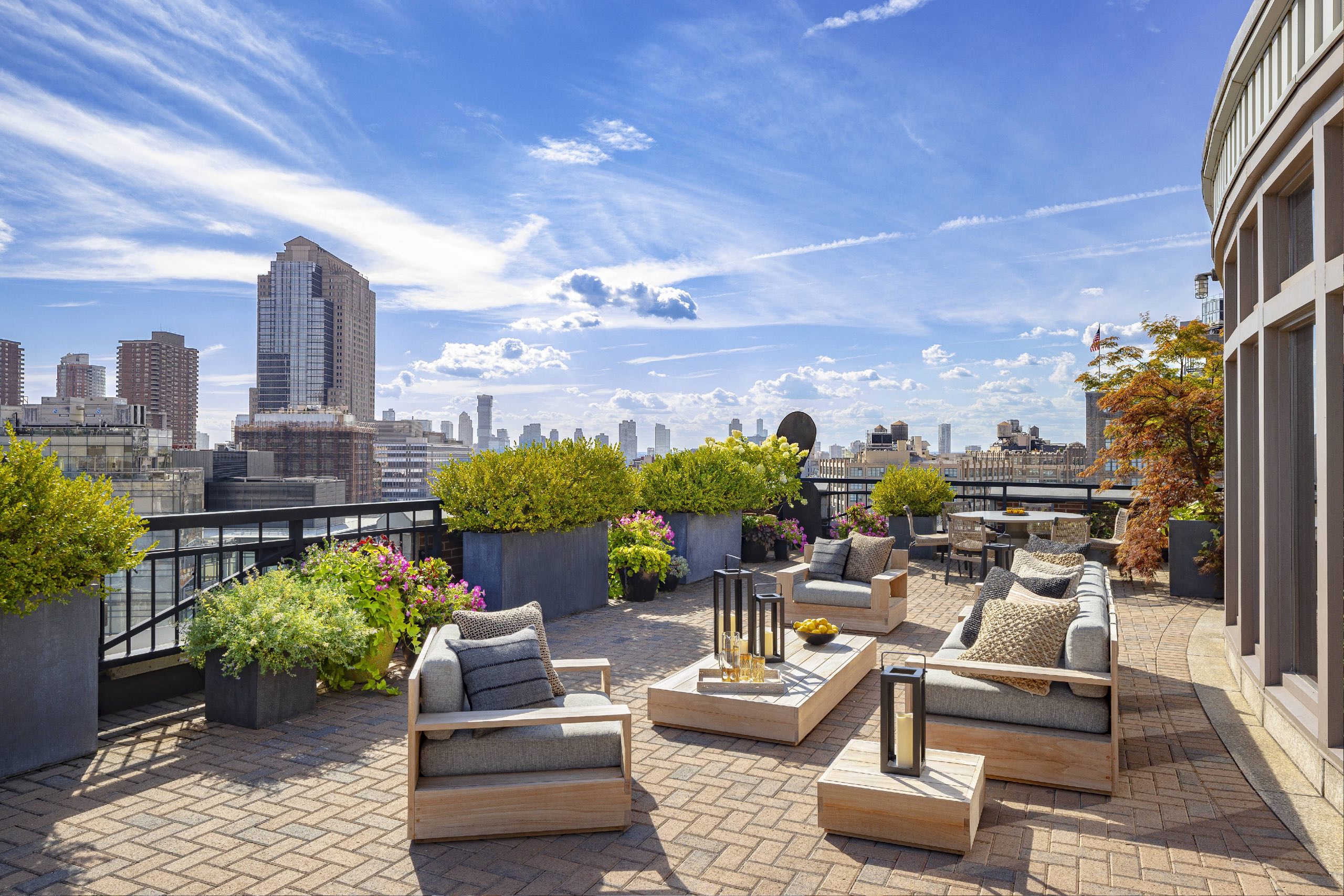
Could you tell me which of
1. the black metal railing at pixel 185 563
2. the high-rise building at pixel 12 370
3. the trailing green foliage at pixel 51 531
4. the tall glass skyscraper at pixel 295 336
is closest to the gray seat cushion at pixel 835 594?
the black metal railing at pixel 185 563

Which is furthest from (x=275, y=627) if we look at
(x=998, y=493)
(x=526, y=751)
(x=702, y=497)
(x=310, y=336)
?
(x=310, y=336)

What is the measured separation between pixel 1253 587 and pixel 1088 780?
94.5 inches

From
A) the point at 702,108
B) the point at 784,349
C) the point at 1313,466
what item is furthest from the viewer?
the point at 784,349

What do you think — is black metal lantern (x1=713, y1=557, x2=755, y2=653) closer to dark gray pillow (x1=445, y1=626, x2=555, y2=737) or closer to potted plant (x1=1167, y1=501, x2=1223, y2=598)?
dark gray pillow (x1=445, y1=626, x2=555, y2=737)

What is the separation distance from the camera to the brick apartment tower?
72.7 m

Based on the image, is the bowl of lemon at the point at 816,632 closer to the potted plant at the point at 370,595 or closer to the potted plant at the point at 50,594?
the potted plant at the point at 370,595

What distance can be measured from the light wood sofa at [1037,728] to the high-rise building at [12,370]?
230ft

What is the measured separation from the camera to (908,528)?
1209cm

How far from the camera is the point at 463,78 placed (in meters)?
12.4

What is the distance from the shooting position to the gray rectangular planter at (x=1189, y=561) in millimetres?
8984

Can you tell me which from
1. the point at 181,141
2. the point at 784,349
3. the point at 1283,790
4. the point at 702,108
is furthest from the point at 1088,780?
the point at 181,141

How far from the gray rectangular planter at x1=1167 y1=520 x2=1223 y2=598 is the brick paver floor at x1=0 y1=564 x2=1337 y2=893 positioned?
5.03m

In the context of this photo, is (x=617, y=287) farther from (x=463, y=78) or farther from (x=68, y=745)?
(x=68, y=745)

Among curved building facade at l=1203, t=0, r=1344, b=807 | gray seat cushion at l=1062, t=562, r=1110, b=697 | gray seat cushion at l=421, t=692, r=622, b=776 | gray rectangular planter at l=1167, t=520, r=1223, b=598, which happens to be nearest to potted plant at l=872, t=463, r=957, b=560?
gray rectangular planter at l=1167, t=520, r=1223, b=598
